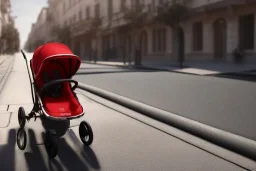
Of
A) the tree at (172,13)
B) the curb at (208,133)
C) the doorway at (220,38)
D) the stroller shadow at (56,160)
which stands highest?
the tree at (172,13)

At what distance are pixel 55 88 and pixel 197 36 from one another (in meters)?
22.5

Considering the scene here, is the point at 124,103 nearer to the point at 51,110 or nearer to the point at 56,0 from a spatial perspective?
the point at 51,110

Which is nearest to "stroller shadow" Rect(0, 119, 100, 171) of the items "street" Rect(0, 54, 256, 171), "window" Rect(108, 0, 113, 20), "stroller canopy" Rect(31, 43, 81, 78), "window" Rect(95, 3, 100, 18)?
"street" Rect(0, 54, 256, 171)

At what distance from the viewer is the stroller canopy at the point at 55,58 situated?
4.30 metres

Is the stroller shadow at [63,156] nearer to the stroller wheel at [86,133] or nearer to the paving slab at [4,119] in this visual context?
the stroller wheel at [86,133]

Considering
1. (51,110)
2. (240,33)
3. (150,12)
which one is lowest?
(51,110)

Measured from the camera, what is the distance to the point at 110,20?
1601 inches

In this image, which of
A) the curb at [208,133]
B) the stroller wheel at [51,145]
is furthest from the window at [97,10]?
the stroller wheel at [51,145]

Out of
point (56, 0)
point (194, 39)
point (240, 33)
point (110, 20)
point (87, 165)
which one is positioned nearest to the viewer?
point (87, 165)

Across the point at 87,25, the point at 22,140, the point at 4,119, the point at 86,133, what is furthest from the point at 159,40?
the point at 22,140

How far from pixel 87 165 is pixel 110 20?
37.9m

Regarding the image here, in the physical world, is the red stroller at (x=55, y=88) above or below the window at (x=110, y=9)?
below

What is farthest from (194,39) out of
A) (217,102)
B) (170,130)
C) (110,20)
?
(170,130)

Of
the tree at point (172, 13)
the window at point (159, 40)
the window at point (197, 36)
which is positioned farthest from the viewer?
the window at point (159, 40)
